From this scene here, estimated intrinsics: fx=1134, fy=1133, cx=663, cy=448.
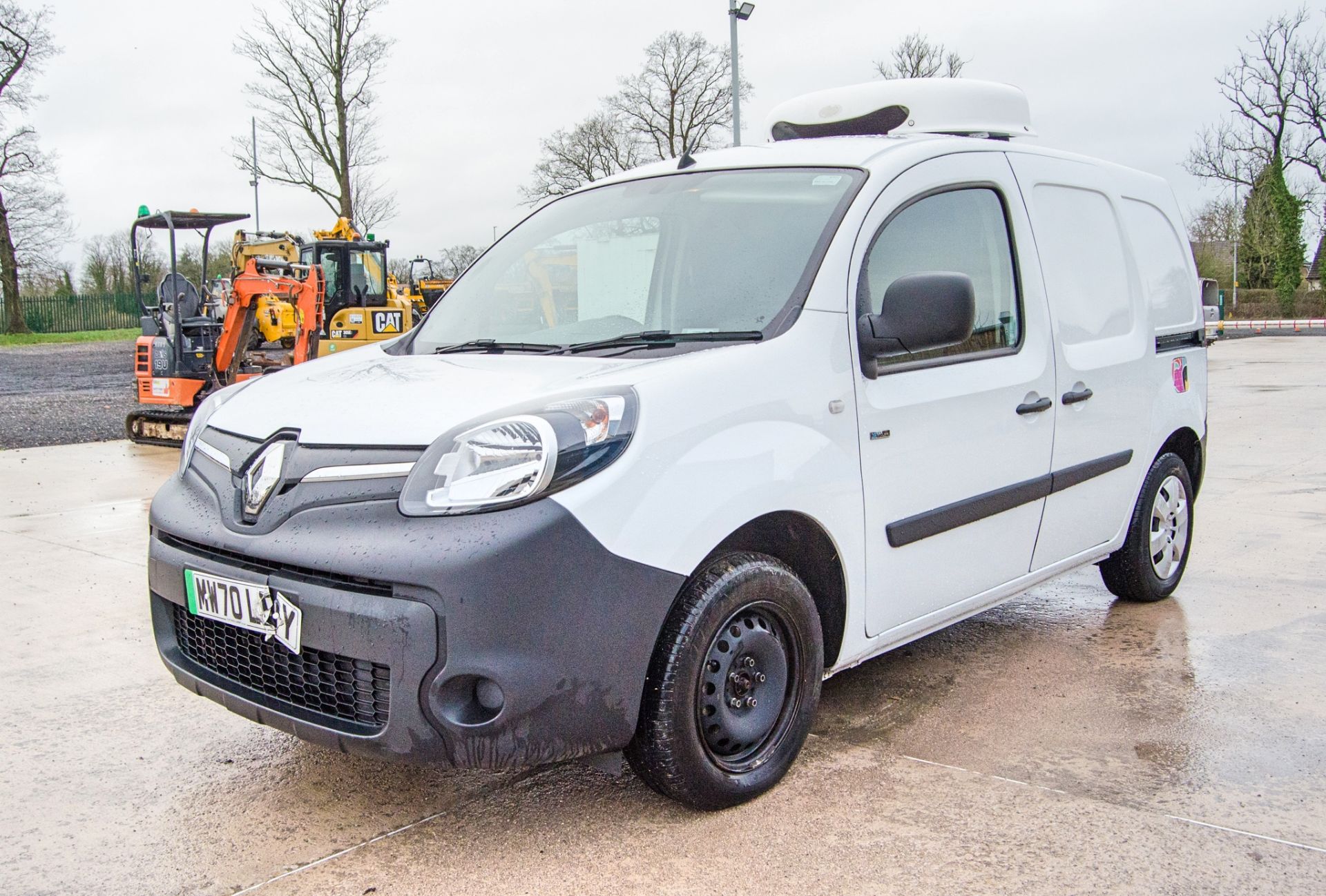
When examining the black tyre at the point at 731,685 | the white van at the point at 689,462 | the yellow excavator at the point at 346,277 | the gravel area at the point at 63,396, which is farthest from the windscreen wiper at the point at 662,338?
the yellow excavator at the point at 346,277

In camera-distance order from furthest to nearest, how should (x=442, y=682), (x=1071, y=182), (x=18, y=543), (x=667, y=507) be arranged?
1. (x=18, y=543)
2. (x=1071, y=182)
3. (x=667, y=507)
4. (x=442, y=682)

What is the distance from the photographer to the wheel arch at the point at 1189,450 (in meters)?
4.78

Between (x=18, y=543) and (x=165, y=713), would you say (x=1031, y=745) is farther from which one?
(x=18, y=543)

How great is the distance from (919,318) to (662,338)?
70cm

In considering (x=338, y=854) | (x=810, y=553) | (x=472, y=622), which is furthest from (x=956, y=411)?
(x=338, y=854)

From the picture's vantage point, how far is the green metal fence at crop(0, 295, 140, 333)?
4347cm

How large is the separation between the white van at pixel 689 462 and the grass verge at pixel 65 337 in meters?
40.4

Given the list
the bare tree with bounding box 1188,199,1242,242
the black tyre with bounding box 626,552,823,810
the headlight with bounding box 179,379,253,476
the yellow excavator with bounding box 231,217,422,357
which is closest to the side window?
the black tyre with bounding box 626,552,823,810

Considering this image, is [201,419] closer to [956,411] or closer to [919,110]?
[956,411]

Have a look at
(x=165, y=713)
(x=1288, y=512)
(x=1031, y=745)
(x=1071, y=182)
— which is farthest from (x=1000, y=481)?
(x=1288, y=512)

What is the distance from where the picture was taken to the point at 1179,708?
366cm

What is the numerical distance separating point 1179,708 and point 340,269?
15492 millimetres

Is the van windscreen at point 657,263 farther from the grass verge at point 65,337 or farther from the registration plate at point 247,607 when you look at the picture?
the grass verge at point 65,337

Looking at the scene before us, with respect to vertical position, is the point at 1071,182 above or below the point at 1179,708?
above
